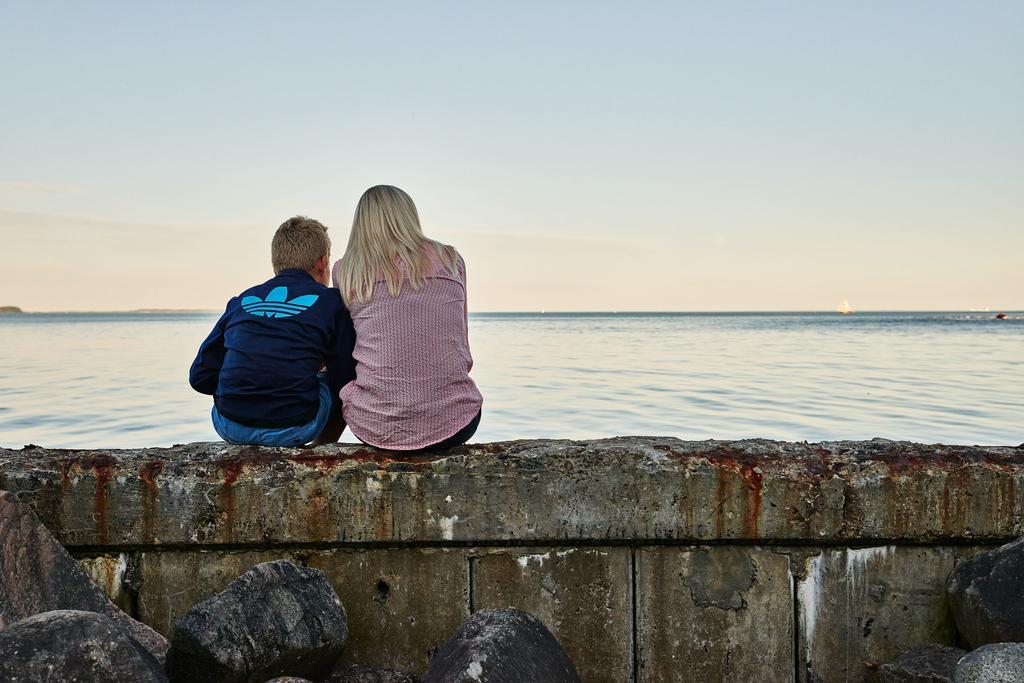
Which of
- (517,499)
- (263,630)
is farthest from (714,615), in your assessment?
(263,630)

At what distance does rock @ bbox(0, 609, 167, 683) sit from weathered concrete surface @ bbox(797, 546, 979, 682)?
239 centimetres

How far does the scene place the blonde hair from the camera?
12.5ft

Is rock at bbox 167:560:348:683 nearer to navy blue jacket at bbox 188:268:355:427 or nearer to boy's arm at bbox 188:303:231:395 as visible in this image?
navy blue jacket at bbox 188:268:355:427

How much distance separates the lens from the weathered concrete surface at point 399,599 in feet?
11.4

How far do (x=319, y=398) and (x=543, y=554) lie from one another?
1211 mm

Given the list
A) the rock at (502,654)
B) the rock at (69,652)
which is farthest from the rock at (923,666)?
the rock at (69,652)

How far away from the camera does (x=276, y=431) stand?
3836mm

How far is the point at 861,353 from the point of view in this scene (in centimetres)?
3928

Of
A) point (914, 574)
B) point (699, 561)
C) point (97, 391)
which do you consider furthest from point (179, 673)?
point (97, 391)

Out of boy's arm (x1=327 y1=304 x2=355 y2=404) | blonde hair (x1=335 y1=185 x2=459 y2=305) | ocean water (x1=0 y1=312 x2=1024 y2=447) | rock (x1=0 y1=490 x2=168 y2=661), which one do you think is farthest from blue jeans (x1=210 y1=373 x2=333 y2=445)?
ocean water (x1=0 y1=312 x2=1024 y2=447)

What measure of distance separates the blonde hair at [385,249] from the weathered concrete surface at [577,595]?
Result: 122 cm

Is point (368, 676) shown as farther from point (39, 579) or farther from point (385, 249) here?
point (385, 249)

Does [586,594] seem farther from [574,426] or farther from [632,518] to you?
[574,426]

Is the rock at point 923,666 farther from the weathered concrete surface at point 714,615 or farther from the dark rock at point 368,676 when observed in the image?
the dark rock at point 368,676
